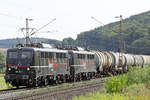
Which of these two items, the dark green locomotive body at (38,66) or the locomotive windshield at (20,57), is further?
the locomotive windshield at (20,57)

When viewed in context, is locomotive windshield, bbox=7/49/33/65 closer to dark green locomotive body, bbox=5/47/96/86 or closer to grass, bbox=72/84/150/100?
dark green locomotive body, bbox=5/47/96/86

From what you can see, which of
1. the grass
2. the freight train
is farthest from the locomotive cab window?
the grass

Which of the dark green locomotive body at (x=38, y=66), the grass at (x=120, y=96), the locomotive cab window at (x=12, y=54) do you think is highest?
the locomotive cab window at (x=12, y=54)

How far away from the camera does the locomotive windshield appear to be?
25359 millimetres

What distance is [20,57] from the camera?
25.8 metres

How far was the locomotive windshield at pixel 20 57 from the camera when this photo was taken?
25.4 m

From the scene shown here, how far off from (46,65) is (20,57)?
2.59 meters

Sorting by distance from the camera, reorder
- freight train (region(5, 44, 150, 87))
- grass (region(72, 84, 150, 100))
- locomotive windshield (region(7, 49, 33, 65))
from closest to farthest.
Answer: grass (region(72, 84, 150, 100))
freight train (region(5, 44, 150, 87))
locomotive windshield (region(7, 49, 33, 65))

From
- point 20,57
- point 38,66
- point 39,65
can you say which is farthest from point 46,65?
point 20,57

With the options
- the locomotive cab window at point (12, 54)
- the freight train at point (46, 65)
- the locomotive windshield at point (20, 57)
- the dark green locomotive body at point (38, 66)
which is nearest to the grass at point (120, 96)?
the dark green locomotive body at point (38, 66)

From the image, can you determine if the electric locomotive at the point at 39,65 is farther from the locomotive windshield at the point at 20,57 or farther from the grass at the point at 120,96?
the grass at the point at 120,96

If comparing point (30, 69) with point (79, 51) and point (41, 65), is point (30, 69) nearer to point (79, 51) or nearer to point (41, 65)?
point (41, 65)

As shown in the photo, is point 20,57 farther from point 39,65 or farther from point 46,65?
point 46,65

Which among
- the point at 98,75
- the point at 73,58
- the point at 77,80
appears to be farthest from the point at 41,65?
the point at 98,75
